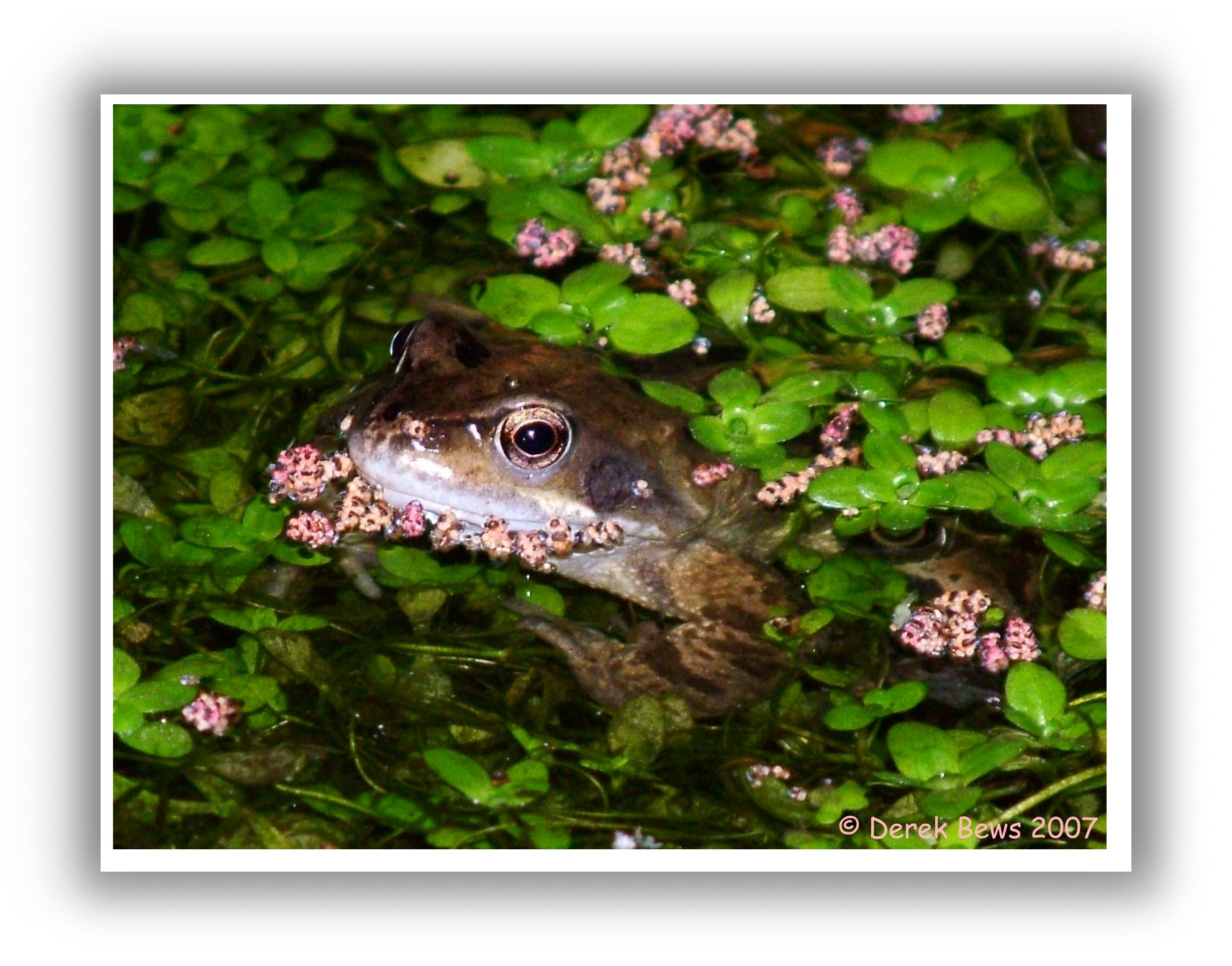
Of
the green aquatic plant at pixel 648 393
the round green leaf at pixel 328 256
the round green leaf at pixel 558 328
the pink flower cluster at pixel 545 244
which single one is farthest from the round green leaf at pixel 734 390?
the round green leaf at pixel 328 256

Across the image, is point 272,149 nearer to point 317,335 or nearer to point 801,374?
point 317,335

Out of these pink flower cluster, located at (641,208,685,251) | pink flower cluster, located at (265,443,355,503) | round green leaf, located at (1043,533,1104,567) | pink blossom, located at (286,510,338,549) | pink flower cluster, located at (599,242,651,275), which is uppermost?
pink flower cluster, located at (641,208,685,251)

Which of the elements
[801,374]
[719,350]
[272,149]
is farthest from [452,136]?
[801,374]

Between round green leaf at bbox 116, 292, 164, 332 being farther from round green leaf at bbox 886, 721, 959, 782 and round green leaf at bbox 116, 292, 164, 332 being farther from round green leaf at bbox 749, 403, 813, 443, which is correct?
round green leaf at bbox 886, 721, 959, 782

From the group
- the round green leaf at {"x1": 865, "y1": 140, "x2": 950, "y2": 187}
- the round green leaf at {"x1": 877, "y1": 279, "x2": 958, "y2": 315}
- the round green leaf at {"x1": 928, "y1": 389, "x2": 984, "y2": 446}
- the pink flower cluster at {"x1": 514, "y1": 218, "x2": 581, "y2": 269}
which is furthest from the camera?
the round green leaf at {"x1": 865, "y1": 140, "x2": 950, "y2": 187}

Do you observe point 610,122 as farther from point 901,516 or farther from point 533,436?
point 901,516

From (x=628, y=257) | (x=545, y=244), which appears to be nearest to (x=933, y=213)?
(x=628, y=257)

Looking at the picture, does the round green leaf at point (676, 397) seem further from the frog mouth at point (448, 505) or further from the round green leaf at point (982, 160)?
the round green leaf at point (982, 160)

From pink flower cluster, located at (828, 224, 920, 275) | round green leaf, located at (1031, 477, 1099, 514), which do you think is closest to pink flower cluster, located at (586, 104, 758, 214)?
pink flower cluster, located at (828, 224, 920, 275)
